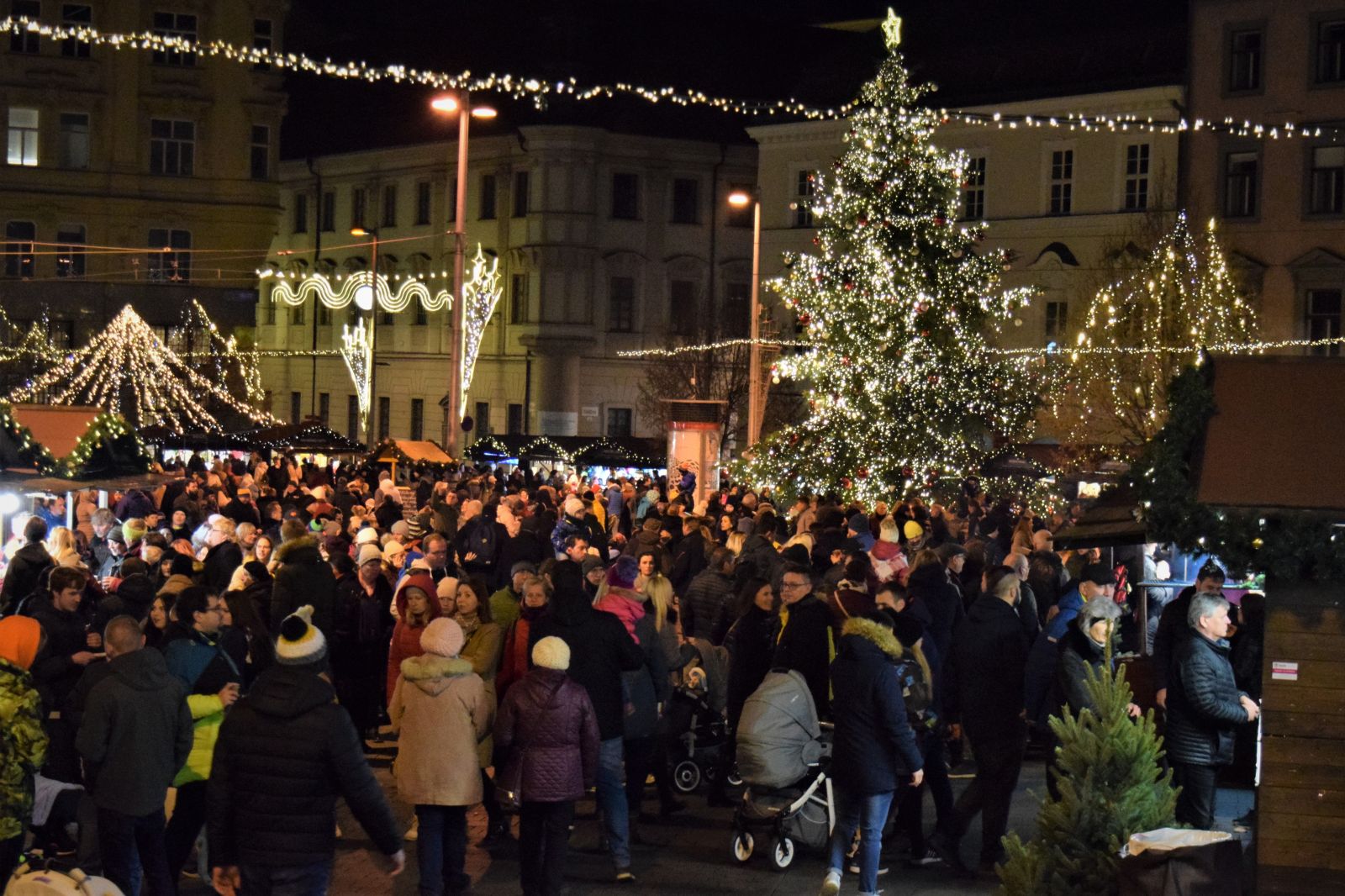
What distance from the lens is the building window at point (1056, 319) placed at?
4900 cm

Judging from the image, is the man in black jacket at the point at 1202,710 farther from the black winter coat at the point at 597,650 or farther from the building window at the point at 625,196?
the building window at the point at 625,196

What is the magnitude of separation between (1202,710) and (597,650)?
338 centimetres

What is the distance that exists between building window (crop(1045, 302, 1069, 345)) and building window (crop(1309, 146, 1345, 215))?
6382 millimetres

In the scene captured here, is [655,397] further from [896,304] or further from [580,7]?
[896,304]

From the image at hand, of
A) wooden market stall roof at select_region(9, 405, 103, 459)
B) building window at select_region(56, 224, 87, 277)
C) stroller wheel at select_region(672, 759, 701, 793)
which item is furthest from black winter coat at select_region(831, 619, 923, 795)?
building window at select_region(56, 224, 87, 277)

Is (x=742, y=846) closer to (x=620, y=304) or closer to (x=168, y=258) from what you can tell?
(x=620, y=304)

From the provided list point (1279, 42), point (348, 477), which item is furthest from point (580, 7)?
point (348, 477)

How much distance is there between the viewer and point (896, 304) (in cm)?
3338

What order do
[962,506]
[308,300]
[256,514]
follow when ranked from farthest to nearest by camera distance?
[308,300] → [962,506] → [256,514]

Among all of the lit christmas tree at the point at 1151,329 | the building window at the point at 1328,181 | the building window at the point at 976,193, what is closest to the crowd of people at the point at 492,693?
Answer: the lit christmas tree at the point at 1151,329

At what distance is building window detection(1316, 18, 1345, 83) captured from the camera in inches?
1804

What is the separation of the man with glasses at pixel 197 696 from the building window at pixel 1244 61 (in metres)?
40.6

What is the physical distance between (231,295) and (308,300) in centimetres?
972

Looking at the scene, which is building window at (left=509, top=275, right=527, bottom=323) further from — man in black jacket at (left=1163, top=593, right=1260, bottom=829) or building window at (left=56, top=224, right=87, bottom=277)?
man in black jacket at (left=1163, top=593, right=1260, bottom=829)
